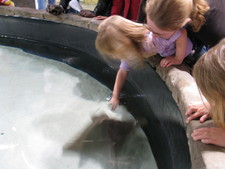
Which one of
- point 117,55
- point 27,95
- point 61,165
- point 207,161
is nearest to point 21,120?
point 27,95

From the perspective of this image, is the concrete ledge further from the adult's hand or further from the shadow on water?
the shadow on water

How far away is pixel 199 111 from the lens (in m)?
1.05

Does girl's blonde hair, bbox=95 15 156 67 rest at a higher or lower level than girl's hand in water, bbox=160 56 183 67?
higher

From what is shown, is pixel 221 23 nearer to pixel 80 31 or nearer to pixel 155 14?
pixel 155 14

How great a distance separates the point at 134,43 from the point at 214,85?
655mm

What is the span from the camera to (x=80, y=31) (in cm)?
240

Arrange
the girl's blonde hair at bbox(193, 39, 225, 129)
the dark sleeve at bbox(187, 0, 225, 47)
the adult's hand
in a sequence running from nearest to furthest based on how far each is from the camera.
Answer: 1. the girl's blonde hair at bbox(193, 39, 225, 129)
2. the adult's hand
3. the dark sleeve at bbox(187, 0, 225, 47)

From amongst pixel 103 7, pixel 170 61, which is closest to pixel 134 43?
pixel 170 61

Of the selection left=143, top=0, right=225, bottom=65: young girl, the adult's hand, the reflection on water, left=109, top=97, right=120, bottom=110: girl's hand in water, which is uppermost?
left=143, top=0, right=225, bottom=65: young girl

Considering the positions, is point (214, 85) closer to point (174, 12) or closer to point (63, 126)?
point (174, 12)

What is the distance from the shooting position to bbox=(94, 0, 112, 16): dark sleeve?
7.44 feet

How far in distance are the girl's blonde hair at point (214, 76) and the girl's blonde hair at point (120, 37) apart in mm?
550

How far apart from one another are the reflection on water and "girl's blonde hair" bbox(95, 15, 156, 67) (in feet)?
1.79

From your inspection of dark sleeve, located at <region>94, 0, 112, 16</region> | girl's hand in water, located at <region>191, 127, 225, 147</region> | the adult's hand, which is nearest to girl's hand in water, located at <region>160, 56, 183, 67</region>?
the adult's hand
